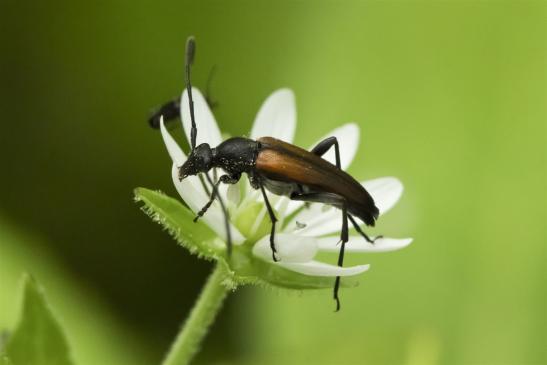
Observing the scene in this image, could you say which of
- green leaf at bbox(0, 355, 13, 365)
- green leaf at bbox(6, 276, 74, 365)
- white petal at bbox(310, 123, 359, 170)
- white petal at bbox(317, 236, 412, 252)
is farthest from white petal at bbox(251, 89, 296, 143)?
green leaf at bbox(0, 355, 13, 365)

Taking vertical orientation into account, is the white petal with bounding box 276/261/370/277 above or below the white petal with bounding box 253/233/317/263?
below

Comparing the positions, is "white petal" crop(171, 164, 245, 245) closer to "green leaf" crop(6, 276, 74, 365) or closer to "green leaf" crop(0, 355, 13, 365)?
"green leaf" crop(6, 276, 74, 365)

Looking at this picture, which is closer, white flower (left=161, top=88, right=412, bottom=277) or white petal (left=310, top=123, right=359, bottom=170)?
white flower (left=161, top=88, right=412, bottom=277)

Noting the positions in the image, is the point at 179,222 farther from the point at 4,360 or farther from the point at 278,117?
the point at 278,117

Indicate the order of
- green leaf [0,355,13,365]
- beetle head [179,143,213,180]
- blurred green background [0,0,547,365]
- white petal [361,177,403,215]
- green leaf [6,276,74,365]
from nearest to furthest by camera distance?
1. green leaf [0,355,13,365]
2. green leaf [6,276,74,365]
3. beetle head [179,143,213,180]
4. white petal [361,177,403,215]
5. blurred green background [0,0,547,365]

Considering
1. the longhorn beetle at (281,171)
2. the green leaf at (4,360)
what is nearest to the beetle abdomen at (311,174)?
the longhorn beetle at (281,171)

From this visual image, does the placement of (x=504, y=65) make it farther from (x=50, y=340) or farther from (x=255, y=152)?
(x=50, y=340)
